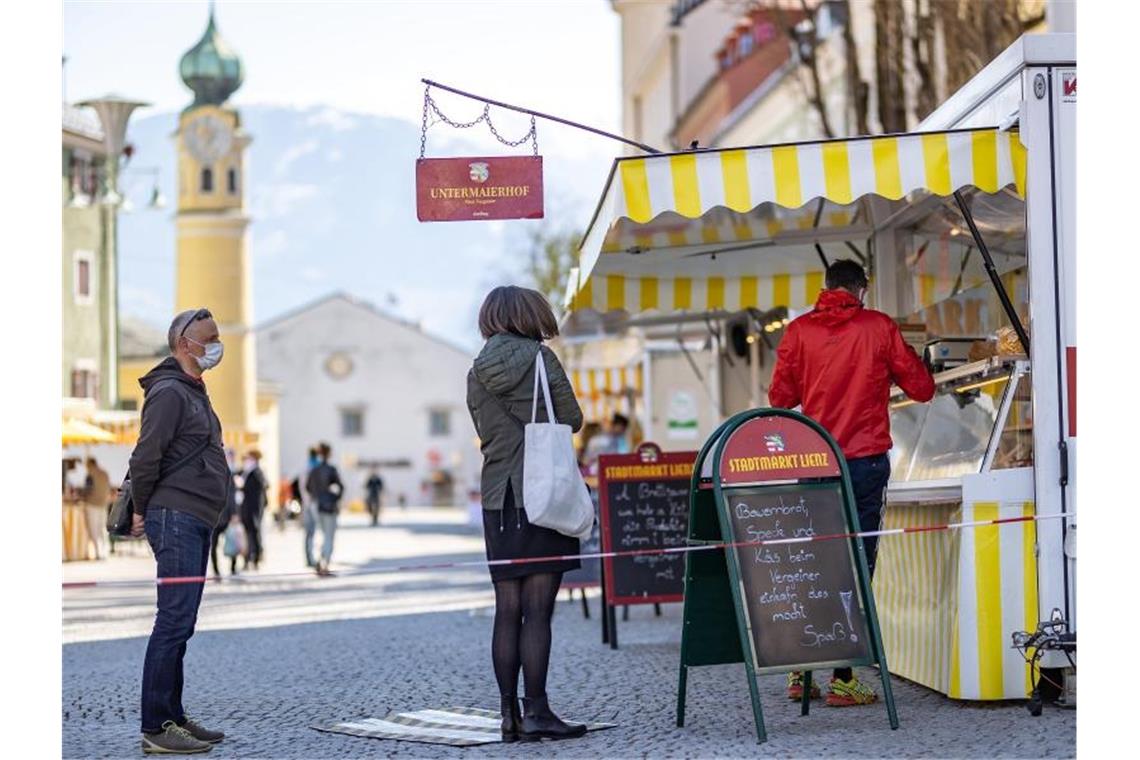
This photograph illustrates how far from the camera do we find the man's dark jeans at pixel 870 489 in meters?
8.91

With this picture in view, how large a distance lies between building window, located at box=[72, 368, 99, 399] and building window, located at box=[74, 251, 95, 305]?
7.03 ft

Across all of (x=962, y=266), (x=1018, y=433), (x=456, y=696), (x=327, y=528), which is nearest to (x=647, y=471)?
(x=962, y=266)

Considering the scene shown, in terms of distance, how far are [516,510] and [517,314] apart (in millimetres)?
802

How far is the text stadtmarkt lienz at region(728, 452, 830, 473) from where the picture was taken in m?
8.31

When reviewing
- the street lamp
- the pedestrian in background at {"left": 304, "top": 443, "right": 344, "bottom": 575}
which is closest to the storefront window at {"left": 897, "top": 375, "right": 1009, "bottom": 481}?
the pedestrian in background at {"left": 304, "top": 443, "right": 344, "bottom": 575}

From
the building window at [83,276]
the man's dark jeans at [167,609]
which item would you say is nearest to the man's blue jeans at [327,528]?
the man's dark jeans at [167,609]

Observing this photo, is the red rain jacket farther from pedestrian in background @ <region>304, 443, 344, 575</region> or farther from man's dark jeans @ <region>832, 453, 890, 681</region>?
pedestrian in background @ <region>304, 443, 344, 575</region>

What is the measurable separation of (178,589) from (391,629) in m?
7.83

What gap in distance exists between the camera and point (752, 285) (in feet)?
49.9

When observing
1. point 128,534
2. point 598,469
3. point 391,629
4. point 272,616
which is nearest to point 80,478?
point 272,616

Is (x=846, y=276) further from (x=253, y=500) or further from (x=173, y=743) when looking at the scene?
(x=253, y=500)

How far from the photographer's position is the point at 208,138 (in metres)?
79.3
